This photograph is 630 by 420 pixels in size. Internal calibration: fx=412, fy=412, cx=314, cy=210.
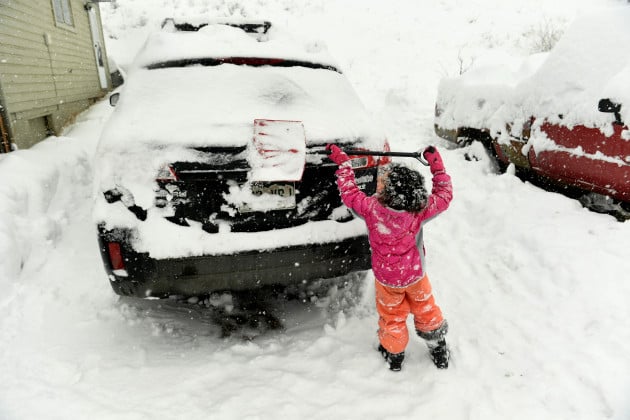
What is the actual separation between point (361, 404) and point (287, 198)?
129cm

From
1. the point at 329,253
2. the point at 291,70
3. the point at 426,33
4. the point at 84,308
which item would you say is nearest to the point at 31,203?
the point at 84,308

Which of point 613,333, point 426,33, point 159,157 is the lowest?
point 613,333

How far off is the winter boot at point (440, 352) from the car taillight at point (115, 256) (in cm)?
196

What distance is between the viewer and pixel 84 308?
3199 mm

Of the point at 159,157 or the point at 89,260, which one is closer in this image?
the point at 159,157

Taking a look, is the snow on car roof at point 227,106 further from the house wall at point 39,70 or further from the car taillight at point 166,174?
the house wall at point 39,70

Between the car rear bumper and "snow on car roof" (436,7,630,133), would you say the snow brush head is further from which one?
"snow on car roof" (436,7,630,133)

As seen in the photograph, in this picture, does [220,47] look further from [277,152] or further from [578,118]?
[578,118]

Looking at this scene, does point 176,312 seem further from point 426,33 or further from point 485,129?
point 426,33

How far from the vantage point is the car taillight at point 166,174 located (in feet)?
7.82

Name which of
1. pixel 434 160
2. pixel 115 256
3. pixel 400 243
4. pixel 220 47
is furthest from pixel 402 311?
pixel 220 47

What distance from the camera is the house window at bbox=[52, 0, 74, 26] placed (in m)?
8.96

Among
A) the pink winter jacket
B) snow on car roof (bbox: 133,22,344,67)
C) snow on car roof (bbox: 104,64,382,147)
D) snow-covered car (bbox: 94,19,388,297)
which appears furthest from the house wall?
the pink winter jacket

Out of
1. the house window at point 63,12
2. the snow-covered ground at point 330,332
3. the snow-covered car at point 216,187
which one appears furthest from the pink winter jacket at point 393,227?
the house window at point 63,12
